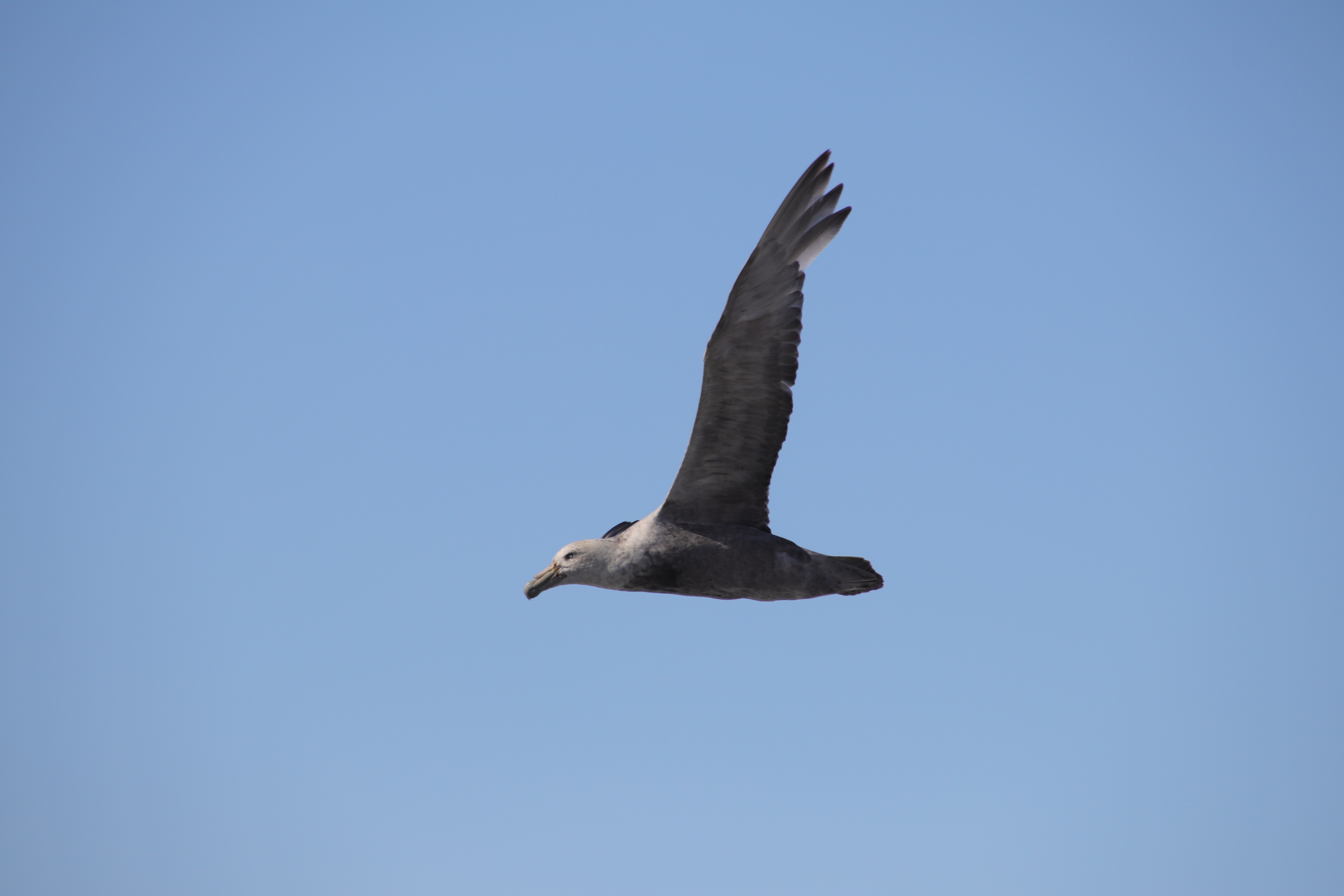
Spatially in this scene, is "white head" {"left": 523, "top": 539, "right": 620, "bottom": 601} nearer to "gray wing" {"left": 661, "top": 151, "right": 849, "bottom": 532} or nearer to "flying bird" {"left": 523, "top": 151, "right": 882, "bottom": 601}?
"flying bird" {"left": 523, "top": 151, "right": 882, "bottom": 601}

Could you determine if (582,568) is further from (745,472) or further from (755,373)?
(755,373)

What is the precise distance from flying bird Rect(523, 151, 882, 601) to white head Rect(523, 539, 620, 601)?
0.06 ft

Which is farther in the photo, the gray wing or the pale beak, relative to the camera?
Result: the pale beak

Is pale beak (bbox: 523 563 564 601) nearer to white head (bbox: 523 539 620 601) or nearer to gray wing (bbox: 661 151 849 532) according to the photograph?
white head (bbox: 523 539 620 601)

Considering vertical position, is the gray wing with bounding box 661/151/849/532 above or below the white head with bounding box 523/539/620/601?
above

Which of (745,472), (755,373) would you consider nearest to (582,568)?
(745,472)

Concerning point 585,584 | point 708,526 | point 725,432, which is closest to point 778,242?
point 725,432

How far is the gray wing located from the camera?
51.1ft

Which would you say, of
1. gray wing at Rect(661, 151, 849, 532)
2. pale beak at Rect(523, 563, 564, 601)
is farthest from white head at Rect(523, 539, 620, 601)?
gray wing at Rect(661, 151, 849, 532)

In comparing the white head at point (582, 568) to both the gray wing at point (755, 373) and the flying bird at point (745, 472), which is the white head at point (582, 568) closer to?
the flying bird at point (745, 472)

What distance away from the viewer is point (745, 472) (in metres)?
16.0

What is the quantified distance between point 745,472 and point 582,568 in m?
2.26

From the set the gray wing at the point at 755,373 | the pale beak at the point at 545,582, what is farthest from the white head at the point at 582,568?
the gray wing at the point at 755,373

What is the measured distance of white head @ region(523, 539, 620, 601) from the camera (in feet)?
52.3
